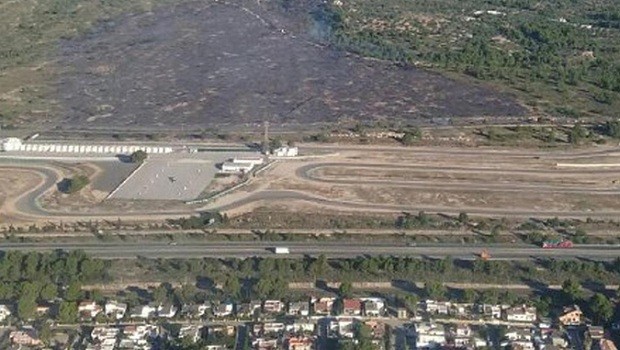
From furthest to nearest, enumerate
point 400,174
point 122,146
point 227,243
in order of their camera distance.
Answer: point 122,146, point 400,174, point 227,243

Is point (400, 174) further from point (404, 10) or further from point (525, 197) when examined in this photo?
point (404, 10)

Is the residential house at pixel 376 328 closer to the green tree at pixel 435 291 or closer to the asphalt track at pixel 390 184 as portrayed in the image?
the green tree at pixel 435 291

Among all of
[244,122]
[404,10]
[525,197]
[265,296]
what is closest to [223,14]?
[404,10]

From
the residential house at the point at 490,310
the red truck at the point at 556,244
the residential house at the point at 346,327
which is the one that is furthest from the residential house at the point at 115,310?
the red truck at the point at 556,244

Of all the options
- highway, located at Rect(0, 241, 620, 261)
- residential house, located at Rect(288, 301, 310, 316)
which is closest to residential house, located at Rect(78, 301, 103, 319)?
highway, located at Rect(0, 241, 620, 261)

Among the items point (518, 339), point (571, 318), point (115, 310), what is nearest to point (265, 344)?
point (115, 310)

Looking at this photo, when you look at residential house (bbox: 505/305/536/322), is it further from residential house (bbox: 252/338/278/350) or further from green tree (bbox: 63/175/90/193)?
green tree (bbox: 63/175/90/193)

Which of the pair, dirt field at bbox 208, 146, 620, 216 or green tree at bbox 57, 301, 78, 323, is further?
dirt field at bbox 208, 146, 620, 216
